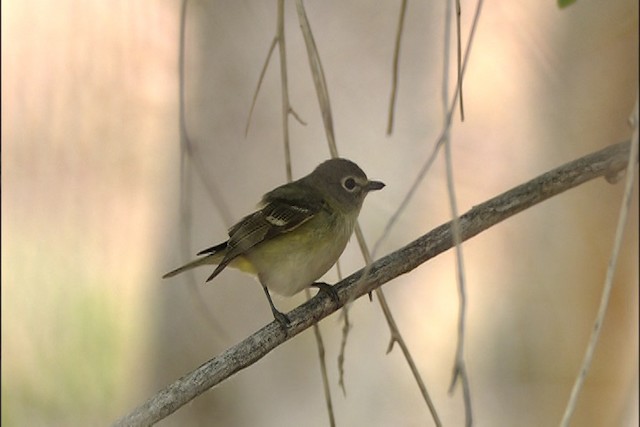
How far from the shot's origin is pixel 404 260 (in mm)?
1432

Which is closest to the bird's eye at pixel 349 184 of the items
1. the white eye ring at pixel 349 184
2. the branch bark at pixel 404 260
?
the white eye ring at pixel 349 184

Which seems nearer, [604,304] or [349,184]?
[604,304]

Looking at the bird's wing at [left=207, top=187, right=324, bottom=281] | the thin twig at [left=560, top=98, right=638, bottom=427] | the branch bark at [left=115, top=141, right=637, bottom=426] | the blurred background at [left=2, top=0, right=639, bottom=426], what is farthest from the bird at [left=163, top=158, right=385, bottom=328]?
the thin twig at [left=560, top=98, right=638, bottom=427]

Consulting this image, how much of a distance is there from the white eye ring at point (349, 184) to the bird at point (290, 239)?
3cm

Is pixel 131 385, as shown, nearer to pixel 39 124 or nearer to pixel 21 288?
pixel 21 288

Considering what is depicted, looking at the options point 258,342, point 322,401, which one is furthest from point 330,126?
point 322,401

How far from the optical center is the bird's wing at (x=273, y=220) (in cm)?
192

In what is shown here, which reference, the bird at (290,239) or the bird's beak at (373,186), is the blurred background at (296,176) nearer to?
the bird's beak at (373,186)

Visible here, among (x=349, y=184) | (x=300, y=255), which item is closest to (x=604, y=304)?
(x=300, y=255)

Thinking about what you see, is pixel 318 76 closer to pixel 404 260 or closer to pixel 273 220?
pixel 404 260

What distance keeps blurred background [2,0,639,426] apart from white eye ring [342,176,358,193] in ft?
2.29

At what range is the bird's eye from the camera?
2.11 metres

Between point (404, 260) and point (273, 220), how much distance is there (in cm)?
61

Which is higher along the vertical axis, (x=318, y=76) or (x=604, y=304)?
(x=318, y=76)
